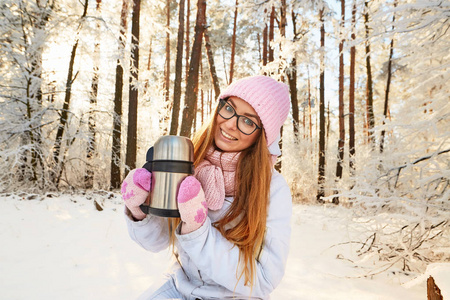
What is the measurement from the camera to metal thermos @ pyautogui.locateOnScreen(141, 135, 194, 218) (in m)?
1.16

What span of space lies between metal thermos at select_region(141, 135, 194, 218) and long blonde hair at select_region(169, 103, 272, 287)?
305 millimetres

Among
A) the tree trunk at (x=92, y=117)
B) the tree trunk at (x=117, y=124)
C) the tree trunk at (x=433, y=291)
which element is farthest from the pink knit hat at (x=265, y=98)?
the tree trunk at (x=117, y=124)

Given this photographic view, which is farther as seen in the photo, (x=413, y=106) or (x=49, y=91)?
(x=49, y=91)

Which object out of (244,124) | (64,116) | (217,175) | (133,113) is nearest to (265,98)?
(244,124)

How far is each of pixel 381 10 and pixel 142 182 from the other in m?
2.78

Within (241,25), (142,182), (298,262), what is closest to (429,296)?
(298,262)

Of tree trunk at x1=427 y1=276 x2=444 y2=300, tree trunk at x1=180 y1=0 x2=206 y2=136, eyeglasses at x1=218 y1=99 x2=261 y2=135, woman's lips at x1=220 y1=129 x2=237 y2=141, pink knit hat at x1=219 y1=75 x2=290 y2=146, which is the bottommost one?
tree trunk at x1=427 y1=276 x2=444 y2=300

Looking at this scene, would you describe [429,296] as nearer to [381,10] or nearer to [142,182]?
[142,182]

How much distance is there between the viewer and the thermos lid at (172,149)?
1.19m

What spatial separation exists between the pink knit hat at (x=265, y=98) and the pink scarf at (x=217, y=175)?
228 mm

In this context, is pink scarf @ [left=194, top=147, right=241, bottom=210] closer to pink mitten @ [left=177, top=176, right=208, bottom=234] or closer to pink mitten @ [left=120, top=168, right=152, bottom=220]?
pink mitten @ [left=177, top=176, right=208, bottom=234]

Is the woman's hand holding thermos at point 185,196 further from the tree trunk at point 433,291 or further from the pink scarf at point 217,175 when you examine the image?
the tree trunk at point 433,291

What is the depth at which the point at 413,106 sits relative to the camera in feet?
10.8

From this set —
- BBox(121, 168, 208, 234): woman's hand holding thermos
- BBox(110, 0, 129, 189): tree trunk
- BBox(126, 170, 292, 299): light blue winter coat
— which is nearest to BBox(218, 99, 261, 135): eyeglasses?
BBox(126, 170, 292, 299): light blue winter coat
